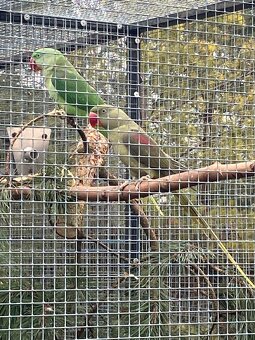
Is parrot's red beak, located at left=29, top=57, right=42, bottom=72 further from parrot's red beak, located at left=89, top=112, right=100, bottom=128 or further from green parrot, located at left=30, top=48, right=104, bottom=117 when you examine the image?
parrot's red beak, located at left=89, top=112, right=100, bottom=128

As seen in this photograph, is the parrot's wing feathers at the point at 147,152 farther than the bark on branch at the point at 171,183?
Yes

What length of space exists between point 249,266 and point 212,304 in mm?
145

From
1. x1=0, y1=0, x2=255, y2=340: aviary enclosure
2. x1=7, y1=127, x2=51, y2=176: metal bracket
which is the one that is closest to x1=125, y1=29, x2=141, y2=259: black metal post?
x1=0, y1=0, x2=255, y2=340: aviary enclosure

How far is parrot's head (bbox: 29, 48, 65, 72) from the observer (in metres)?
1.65

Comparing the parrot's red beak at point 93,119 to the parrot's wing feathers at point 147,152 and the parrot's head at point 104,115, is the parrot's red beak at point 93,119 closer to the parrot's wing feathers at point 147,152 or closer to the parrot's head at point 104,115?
the parrot's head at point 104,115

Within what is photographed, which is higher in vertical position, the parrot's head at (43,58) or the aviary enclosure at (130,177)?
the parrot's head at (43,58)

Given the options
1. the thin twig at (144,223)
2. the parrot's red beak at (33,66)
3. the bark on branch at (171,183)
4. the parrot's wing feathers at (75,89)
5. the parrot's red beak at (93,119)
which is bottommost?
the thin twig at (144,223)

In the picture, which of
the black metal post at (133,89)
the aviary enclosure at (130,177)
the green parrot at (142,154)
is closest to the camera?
the aviary enclosure at (130,177)

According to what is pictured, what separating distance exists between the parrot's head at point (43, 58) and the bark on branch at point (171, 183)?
344 mm

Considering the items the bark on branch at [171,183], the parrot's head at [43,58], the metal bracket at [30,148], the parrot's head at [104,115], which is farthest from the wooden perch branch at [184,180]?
the parrot's head at [43,58]

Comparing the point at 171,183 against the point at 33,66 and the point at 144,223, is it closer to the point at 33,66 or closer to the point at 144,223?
the point at 144,223

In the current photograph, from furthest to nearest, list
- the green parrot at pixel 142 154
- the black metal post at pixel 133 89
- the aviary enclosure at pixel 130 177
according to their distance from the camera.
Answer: the black metal post at pixel 133 89 → the green parrot at pixel 142 154 → the aviary enclosure at pixel 130 177

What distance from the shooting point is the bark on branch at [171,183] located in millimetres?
1490

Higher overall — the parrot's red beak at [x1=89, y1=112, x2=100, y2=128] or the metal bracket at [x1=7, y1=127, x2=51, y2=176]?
the parrot's red beak at [x1=89, y1=112, x2=100, y2=128]
